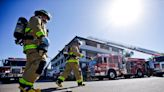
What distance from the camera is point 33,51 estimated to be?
386 centimetres

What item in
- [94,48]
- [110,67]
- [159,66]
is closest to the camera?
[110,67]

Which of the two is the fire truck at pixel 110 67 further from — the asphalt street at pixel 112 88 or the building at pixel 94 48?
the building at pixel 94 48

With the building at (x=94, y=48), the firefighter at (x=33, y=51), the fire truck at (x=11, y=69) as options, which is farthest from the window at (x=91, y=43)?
the firefighter at (x=33, y=51)

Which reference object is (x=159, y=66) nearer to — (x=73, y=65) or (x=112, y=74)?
(x=112, y=74)

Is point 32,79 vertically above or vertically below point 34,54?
below

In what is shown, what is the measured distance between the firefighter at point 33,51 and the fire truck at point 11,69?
1297 centimetres

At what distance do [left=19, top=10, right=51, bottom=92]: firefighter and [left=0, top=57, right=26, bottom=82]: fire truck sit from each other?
12971mm

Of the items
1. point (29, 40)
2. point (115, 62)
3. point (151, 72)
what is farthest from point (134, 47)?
point (29, 40)

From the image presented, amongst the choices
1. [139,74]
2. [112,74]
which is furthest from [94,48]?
[112,74]

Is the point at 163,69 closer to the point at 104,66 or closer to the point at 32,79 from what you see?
the point at 104,66

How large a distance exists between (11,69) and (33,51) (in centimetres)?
1348

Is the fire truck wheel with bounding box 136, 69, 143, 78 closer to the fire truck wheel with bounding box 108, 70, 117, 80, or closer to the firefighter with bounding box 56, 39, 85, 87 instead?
the fire truck wheel with bounding box 108, 70, 117, 80

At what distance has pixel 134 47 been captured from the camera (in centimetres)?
4569

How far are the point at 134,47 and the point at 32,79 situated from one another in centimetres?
4409
